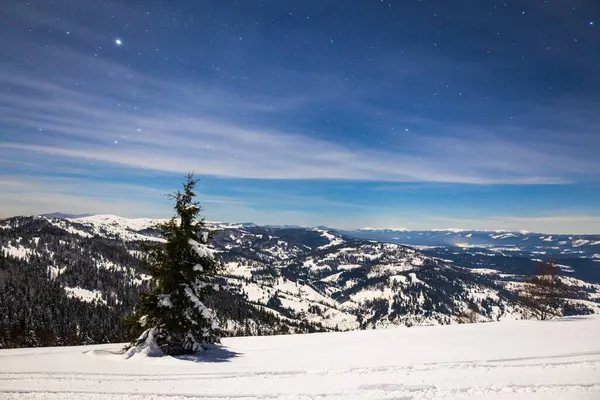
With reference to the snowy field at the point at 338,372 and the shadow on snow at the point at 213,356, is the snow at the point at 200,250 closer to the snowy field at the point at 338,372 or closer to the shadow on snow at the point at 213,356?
the shadow on snow at the point at 213,356

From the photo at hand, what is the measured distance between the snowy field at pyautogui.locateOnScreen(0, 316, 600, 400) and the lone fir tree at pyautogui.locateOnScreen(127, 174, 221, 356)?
5.30ft

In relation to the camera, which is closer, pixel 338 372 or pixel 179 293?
pixel 338 372

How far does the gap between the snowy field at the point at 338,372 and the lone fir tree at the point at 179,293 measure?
5.30 feet

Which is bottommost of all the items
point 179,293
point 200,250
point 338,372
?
point 338,372

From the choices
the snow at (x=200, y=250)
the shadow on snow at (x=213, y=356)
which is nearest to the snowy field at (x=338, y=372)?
the shadow on snow at (x=213, y=356)

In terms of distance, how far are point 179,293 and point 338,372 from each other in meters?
12.0

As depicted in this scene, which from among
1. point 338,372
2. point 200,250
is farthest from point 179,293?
point 338,372

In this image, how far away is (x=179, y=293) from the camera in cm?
2356

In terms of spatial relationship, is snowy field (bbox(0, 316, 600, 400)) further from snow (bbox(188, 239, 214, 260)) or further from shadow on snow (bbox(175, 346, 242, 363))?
snow (bbox(188, 239, 214, 260))

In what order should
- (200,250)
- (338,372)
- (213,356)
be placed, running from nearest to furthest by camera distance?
(338,372)
(213,356)
(200,250)

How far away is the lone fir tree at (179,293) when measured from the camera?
2269 cm

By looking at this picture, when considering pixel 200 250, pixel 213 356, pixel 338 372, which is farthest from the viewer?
pixel 200 250

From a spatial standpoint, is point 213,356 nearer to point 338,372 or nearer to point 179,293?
point 179,293

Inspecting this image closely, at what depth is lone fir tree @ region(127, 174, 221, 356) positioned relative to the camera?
22688mm
